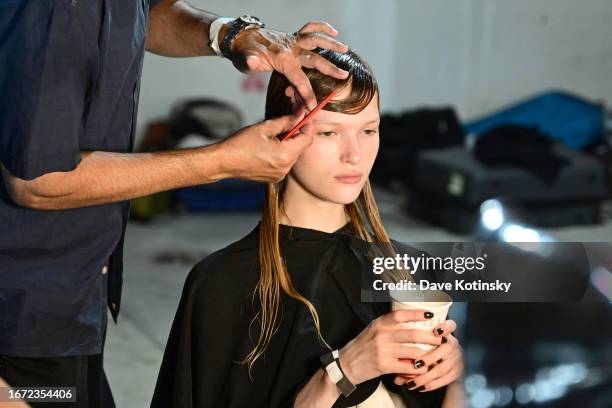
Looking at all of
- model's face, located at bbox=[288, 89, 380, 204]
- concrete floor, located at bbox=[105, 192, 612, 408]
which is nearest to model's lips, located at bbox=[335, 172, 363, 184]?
model's face, located at bbox=[288, 89, 380, 204]

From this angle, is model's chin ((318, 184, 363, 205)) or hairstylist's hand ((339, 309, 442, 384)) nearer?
hairstylist's hand ((339, 309, 442, 384))

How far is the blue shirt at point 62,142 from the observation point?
1599mm

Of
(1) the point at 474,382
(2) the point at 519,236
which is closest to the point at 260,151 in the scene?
(1) the point at 474,382

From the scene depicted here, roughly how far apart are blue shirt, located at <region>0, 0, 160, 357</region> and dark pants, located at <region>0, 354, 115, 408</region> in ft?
0.08

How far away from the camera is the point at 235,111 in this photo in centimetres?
728

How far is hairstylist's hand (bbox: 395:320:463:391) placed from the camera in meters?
1.68

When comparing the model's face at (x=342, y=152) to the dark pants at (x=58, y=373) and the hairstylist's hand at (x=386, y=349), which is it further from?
the dark pants at (x=58, y=373)

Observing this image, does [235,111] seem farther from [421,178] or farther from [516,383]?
[516,383]

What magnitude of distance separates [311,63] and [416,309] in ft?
2.21

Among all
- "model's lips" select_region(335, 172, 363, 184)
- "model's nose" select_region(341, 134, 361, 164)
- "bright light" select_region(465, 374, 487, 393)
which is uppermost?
"model's nose" select_region(341, 134, 361, 164)

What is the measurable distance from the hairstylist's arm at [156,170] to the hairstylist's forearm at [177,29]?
1.65ft

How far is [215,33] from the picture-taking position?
214cm

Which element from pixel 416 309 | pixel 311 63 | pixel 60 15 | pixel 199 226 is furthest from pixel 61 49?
pixel 199 226

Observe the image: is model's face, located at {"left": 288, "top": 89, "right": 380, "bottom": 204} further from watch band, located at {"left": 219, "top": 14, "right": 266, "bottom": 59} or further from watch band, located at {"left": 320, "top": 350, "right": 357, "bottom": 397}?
watch band, located at {"left": 320, "top": 350, "right": 357, "bottom": 397}
